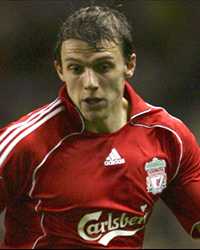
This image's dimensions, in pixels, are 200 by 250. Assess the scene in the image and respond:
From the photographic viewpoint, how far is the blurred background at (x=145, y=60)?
3.32 metres

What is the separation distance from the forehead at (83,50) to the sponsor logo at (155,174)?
1.04ft

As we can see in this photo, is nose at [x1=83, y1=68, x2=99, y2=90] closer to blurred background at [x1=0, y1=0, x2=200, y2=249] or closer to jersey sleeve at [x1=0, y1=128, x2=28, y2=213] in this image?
jersey sleeve at [x1=0, y1=128, x2=28, y2=213]

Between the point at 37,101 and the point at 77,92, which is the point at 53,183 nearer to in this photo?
the point at 77,92

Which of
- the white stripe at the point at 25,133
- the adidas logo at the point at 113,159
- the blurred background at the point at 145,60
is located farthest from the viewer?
the blurred background at the point at 145,60

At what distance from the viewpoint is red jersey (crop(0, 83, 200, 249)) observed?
2.03 m

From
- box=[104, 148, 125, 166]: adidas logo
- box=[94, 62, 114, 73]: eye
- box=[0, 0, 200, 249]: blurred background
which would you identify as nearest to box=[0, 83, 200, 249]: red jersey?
box=[104, 148, 125, 166]: adidas logo

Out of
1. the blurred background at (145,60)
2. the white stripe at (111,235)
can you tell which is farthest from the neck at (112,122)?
the blurred background at (145,60)

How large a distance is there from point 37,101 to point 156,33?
2.00 ft

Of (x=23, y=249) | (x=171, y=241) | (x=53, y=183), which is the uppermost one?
(x=53, y=183)

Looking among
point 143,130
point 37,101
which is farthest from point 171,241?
point 143,130

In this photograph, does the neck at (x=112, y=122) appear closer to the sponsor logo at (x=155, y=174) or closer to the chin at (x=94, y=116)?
the chin at (x=94, y=116)

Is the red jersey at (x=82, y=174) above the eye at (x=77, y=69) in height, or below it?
below

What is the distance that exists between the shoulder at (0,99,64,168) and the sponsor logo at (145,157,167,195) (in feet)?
0.92

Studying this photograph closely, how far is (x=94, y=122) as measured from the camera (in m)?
2.12
